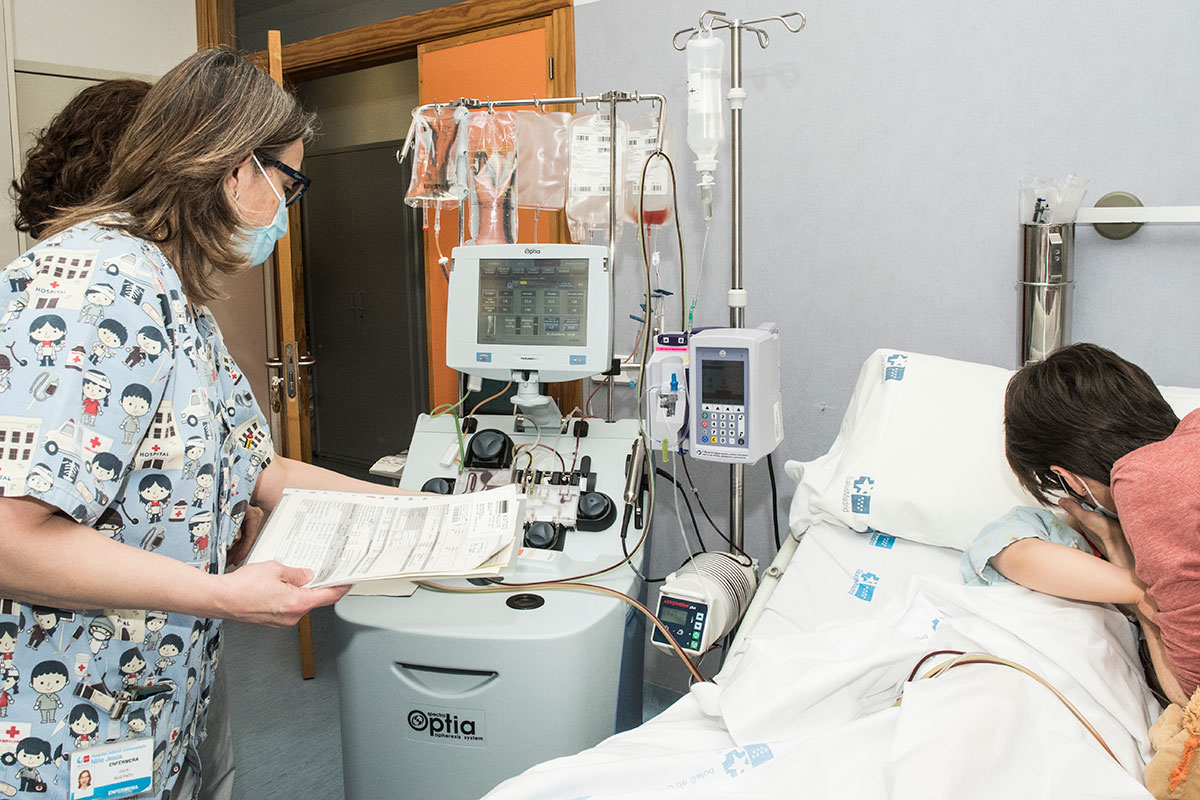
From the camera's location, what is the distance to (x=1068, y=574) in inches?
44.4

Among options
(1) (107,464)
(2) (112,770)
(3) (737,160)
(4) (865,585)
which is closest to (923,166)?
(3) (737,160)

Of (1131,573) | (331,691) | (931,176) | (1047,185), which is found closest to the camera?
(1131,573)

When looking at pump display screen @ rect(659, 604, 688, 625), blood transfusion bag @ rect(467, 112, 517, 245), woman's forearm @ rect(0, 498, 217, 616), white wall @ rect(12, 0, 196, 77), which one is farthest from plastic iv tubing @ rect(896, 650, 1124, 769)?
white wall @ rect(12, 0, 196, 77)

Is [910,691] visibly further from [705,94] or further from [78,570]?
[705,94]

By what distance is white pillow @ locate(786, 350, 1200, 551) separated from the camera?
151 centimetres

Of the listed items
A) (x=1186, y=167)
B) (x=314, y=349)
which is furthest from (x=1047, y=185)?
(x=314, y=349)

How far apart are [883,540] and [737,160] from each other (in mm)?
851

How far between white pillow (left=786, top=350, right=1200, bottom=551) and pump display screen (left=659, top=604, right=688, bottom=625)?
1.07ft

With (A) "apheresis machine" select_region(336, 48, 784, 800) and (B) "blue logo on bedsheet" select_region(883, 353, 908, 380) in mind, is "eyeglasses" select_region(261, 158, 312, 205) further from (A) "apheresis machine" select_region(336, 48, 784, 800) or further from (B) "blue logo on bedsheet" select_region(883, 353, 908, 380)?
(B) "blue logo on bedsheet" select_region(883, 353, 908, 380)

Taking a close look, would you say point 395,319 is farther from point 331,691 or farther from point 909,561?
point 909,561

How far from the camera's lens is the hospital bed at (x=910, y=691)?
855mm

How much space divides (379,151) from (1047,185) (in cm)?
364

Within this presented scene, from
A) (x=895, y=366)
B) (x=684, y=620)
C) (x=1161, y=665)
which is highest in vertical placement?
(x=895, y=366)

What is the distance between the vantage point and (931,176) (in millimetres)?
1883
